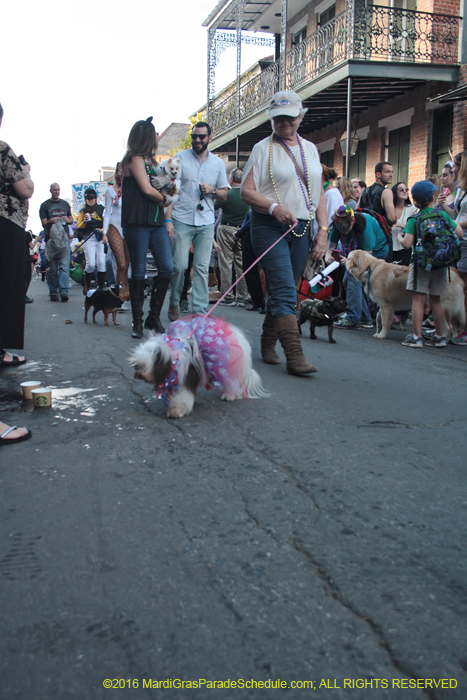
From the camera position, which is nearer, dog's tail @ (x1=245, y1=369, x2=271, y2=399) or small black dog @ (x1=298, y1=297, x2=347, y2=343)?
dog's tail @ (x1=245, y1=369, x2=271, y2=399)

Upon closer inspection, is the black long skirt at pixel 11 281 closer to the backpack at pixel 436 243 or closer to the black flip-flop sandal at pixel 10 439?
the black flip-flop sandal at pixel 10 439

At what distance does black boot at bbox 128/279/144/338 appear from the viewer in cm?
692

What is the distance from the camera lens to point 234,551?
2.17m

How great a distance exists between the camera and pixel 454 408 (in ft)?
14.1

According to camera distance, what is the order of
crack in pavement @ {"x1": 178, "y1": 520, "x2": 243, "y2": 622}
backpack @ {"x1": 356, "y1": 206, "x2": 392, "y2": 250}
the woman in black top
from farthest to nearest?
backpack @ {"x1": 356, "y1": 206, "x2": 392, "y2": 250}
the woman in black top
crack in pavement @ {"x1": 178, "y1": 520, "x2": 243, "y2": 622}

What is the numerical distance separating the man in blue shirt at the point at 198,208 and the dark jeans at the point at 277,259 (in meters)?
1.95

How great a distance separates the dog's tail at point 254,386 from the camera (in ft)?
13.8

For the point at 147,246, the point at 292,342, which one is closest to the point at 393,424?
the point at 292,342

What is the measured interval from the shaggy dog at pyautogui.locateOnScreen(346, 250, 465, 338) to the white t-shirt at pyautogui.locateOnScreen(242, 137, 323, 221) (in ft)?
9.44

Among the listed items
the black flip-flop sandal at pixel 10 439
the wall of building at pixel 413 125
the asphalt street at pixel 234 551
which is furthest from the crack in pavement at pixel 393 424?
the wall of building at pixel 413 125

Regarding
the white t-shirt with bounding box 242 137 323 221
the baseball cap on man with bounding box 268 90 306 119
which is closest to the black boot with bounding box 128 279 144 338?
the white t-shirt with bounding box 242 137 323 221

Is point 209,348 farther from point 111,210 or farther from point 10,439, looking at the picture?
point 111,210

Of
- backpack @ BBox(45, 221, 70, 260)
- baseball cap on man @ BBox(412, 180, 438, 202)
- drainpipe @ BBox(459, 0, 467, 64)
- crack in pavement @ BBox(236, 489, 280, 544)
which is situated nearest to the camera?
crack in pavement @ BBox(236, 489, 280, 544)

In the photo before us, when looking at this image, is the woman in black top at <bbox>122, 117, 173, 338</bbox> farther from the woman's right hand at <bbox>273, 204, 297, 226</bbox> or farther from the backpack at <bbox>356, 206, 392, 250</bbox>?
the backpack at <bbox>356, 206, 392, 250</bbox>
